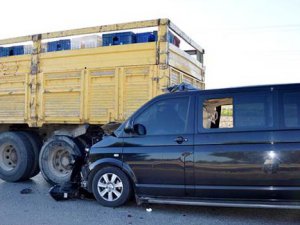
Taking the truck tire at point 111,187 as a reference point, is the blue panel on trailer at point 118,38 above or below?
above

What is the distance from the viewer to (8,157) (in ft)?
30.0

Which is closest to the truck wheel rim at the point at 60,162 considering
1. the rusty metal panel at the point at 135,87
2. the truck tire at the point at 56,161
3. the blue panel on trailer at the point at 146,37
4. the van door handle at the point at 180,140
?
the truck tire at the point at 56,161

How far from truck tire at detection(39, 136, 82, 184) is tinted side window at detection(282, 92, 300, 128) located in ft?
14.2

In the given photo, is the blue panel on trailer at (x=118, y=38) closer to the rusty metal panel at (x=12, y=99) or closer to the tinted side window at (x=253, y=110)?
the rusty metal panel at (x=12, y=99)

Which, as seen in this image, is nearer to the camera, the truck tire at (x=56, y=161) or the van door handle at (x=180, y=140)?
the van door handle at (x=180, y=140)

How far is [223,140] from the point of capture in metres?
5.58

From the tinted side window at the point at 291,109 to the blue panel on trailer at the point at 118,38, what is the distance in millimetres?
3227

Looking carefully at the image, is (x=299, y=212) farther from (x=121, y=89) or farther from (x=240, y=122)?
(x=121, y=89)

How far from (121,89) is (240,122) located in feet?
8.83

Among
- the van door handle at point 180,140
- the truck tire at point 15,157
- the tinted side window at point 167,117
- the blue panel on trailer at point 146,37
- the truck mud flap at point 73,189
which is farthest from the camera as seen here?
the truck tire at point 15,157

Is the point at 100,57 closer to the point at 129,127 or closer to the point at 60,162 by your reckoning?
the point at 129,127

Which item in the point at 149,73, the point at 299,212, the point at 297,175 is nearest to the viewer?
the point at 297,175

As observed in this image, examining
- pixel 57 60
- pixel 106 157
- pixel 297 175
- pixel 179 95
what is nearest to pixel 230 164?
pixel 297 175

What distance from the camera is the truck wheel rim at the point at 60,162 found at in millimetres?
8266
